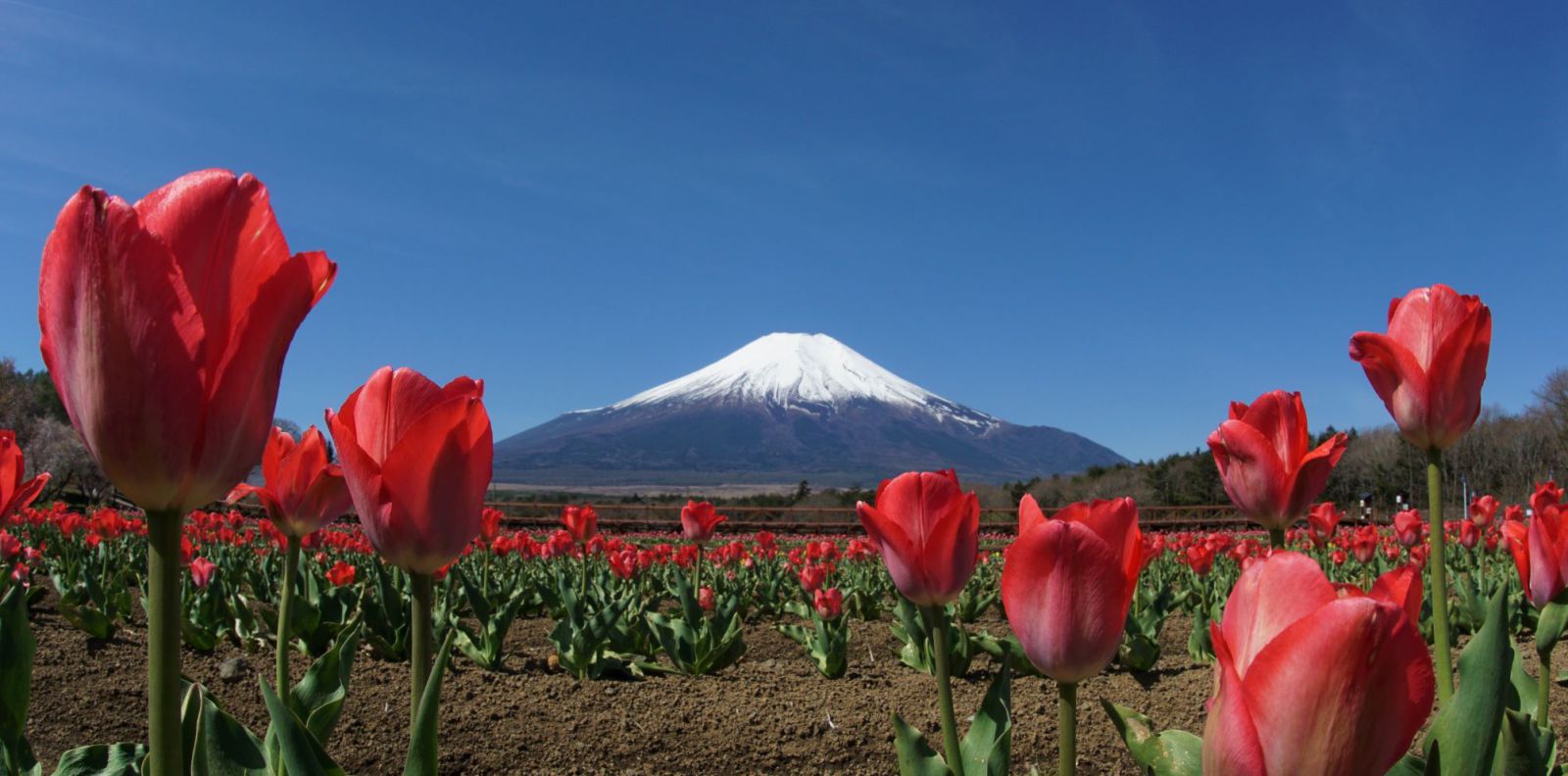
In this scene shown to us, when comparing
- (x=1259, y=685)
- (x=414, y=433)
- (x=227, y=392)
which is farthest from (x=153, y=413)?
(x=1259, y=685)

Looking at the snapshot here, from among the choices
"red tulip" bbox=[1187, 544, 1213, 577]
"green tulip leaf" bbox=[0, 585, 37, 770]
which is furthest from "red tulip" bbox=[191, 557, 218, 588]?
"red tulip" bbox=[1187, 544, 1213, 577]

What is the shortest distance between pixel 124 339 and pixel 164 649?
23 cm

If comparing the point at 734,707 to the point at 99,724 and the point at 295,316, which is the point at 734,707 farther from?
the point at 295,316

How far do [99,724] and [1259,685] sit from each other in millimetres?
4292

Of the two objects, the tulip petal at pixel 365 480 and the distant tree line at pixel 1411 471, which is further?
the distant tree line at pixel 1411 471

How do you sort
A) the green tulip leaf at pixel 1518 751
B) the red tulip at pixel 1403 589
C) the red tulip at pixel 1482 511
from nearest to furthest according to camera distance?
the red tulip at pixel 1403 589
the green tulip leaf at pixel 1518 751
the red tulip at pixel 1482 511

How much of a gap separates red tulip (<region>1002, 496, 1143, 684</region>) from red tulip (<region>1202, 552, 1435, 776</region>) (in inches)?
13.6

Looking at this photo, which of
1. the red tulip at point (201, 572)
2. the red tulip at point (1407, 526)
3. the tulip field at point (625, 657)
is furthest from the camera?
the red tulip at point (1407, 526)

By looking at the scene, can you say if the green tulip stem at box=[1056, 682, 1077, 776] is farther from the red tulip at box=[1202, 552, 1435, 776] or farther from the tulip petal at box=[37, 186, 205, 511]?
the tulip petal at box=[37, 186, 205, 511]

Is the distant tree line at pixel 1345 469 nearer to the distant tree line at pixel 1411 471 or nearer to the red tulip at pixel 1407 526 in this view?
the distant tree line at pixel 1411 471

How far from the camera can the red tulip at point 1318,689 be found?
720mm

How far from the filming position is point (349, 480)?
1.21 m

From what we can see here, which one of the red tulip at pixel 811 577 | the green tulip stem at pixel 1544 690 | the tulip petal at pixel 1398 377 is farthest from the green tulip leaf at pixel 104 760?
the red tulip at pixel 811 577

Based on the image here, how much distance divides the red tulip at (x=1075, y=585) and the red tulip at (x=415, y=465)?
2.12 ft
